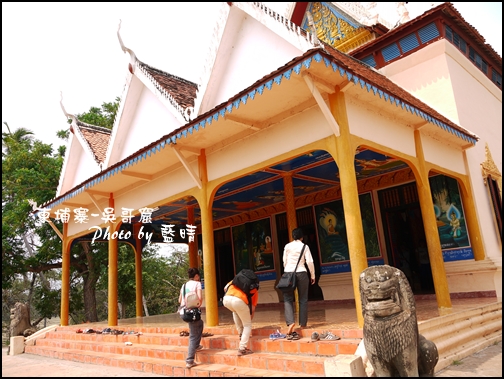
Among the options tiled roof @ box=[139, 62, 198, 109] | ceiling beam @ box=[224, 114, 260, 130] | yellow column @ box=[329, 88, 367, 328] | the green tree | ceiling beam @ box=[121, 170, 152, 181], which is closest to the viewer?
yellow column @ box=[329, 88, 367, 328]

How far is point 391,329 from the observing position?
3984mm

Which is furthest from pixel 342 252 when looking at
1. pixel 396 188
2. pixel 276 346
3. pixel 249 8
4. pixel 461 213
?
pixel 249 8

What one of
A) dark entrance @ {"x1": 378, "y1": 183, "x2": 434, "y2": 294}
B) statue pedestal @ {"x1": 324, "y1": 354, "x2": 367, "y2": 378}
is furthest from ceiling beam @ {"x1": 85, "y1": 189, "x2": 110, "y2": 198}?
statue pedestal @ {"x1": 324, "y1": 354, "x2": 367, "y2": 378}

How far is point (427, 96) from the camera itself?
405 inches

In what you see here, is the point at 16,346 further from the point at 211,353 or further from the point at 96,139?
the point at 211,353

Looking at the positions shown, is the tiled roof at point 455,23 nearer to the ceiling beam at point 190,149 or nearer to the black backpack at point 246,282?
the ceiling beam at point 190,149

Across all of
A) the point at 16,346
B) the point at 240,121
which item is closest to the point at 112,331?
the point at 16,346

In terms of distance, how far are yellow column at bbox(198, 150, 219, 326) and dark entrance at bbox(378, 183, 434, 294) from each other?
190 inches

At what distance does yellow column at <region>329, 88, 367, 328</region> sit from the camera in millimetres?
5238

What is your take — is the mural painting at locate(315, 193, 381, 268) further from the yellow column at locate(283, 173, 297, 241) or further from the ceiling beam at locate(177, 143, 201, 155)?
the ceiling beam at locate(177, 143, 201, 155)

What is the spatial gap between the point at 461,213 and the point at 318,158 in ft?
12.1

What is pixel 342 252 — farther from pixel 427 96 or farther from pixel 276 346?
pixel 276 346

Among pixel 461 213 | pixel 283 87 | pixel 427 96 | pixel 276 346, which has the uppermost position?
pixel 427 96

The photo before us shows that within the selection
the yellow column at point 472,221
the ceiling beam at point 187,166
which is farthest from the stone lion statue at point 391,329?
the yellow column at point 472,221
